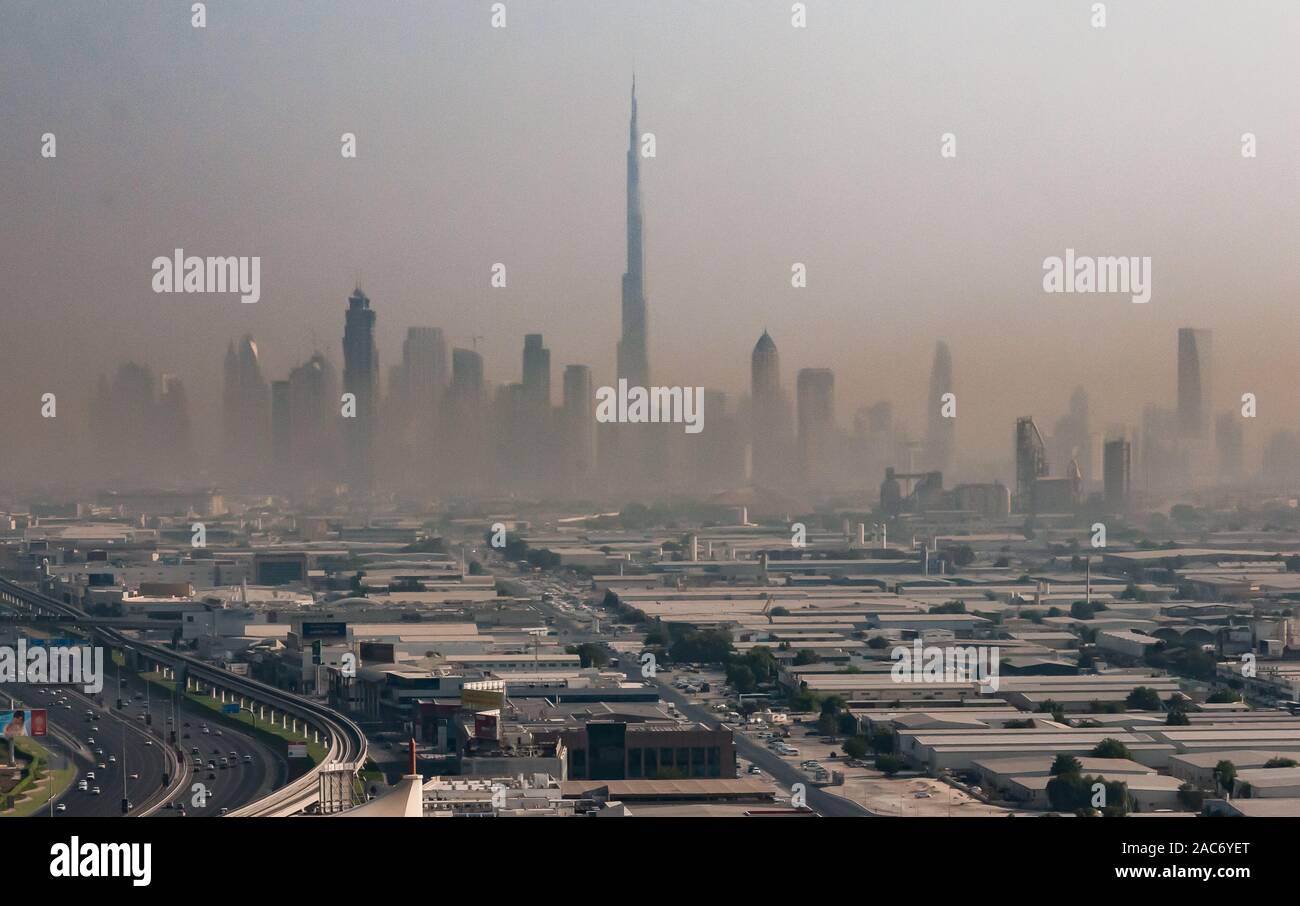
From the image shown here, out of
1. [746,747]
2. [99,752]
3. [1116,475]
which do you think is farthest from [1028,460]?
[99,752]

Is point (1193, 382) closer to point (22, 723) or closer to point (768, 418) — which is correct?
point (768, 418)

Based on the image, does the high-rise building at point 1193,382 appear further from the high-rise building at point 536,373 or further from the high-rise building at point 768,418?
the high-rise building at point 536,373

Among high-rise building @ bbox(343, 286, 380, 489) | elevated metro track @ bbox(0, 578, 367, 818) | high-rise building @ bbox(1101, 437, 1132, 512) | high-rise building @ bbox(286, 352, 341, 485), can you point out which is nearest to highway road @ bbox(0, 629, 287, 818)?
elevated metro track @ bbox(0, 578, 367, 818)

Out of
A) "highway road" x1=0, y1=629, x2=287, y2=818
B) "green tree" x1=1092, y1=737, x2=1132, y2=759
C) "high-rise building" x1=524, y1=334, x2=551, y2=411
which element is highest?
"high-rise building" x1=524, y1=334, x2=551, y2=411

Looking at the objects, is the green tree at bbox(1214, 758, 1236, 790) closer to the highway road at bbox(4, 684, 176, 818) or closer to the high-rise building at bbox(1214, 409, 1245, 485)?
the highway road at bbox(4, 684, 176, 818)
